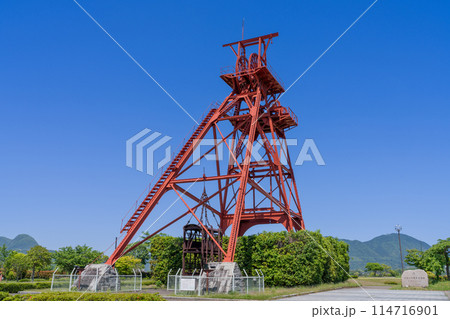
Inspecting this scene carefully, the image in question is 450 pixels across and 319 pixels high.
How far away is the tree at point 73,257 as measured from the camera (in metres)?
47.2

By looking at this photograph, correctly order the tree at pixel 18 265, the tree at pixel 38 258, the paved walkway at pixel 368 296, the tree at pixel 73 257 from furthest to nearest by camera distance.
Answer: the tree at pixel 38 258 → the tree at pixel 18 265 → the tree at pixel 73 257 → the paved walkway at pixel 368 296

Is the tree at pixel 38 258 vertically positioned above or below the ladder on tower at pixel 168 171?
below

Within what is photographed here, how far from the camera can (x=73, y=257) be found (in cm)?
4797

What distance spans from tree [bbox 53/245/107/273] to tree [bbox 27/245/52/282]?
3.19m

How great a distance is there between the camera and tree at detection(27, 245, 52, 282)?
5075cm

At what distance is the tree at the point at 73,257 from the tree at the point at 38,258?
3.19 metres

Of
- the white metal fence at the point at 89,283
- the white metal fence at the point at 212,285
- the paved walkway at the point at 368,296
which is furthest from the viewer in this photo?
the white metal fence at the point at 89,283

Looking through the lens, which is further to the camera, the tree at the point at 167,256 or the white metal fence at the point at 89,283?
the tree at the point at 167,256

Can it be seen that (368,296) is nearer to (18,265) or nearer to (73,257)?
(73,257)

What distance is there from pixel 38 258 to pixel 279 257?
39.8m

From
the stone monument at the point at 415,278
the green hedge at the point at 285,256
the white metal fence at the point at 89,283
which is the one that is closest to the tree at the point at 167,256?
the green hedge at the point at 285,256

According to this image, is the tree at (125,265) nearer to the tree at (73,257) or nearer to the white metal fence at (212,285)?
the tree at (73,257)
